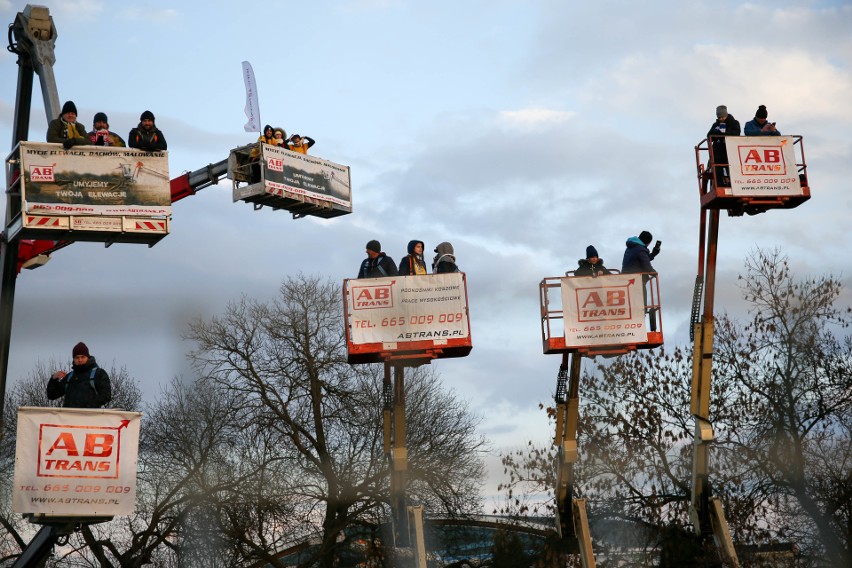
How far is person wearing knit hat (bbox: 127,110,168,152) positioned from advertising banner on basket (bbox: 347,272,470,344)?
4943 millimetres

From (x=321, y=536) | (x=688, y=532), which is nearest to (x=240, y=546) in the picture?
(x=321, y=536)

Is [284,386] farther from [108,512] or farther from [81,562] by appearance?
[108,512]

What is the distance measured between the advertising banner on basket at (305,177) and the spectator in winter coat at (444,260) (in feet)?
17.3

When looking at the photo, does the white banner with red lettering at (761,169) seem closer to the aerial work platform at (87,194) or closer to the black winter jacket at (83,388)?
the aerial work platform at (87,194)

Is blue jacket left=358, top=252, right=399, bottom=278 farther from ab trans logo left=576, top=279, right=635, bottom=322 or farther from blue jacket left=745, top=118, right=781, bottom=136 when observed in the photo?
blue jacket left=745, top=118, right=781, bottom=136

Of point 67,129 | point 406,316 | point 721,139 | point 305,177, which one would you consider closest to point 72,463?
point 67,129

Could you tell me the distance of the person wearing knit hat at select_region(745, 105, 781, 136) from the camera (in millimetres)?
27969

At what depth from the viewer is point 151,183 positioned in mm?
24594

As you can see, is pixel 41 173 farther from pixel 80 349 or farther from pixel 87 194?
pixel 80 349

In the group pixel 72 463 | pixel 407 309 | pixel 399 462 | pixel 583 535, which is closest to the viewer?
pixel 72 463

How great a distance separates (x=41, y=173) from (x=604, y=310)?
1241 cm

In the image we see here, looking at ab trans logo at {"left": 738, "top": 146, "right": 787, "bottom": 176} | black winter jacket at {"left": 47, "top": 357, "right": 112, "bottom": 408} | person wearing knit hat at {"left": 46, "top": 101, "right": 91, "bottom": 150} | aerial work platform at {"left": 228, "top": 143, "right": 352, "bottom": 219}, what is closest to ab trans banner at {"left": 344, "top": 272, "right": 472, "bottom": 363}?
aerial work platform at {"left": 228, "top": 143, "right": 352, "bottom": 219}

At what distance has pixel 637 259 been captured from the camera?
27547 mm

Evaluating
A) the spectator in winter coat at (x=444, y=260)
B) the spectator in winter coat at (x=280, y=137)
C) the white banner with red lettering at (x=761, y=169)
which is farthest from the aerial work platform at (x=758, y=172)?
the spectator in winter coat at (x=280, y=137)
